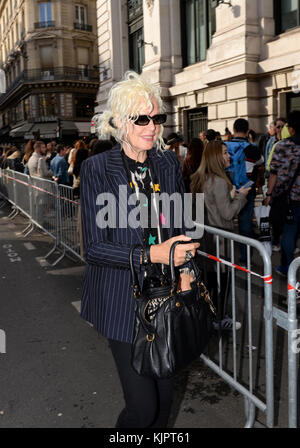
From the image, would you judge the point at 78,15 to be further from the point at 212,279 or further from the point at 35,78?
the point at 212,279

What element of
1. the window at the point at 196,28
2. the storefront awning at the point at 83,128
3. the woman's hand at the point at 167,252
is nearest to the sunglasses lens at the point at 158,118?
the woman's hand at the point at 167,252

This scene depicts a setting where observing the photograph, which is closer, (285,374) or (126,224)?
(126,224)

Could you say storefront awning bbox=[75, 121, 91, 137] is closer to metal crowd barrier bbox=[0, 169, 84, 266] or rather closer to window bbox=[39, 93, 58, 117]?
window bbox=[39, 93, 58, 117]

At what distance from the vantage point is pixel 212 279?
4059 mm

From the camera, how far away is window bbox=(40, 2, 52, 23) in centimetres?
4322

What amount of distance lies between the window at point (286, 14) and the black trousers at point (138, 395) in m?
11.9

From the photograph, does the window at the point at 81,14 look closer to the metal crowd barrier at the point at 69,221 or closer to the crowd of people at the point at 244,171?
the crowd of people at the point at 244,171

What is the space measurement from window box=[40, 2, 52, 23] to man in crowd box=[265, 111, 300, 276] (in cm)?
4370

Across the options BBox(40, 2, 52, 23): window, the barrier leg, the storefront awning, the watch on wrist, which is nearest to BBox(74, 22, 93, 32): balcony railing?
BBox(40, 2, 52, 23): window

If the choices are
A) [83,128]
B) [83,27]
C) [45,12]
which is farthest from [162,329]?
[83,27]

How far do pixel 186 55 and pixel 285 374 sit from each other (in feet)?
50.0

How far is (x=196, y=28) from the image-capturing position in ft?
52.3

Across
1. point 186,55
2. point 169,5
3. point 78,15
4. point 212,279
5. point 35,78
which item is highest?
point 78,15
